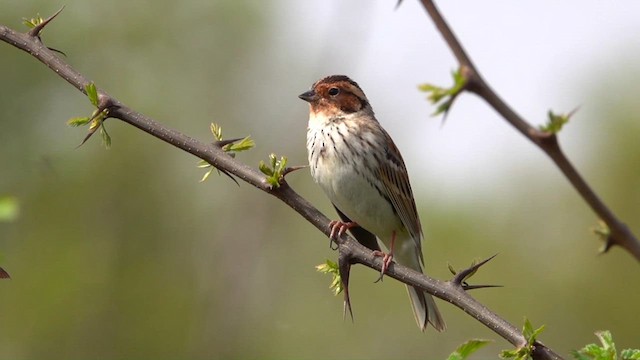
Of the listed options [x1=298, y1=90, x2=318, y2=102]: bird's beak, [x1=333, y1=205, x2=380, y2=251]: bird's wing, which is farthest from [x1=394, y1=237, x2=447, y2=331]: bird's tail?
[x1=298, y1=90, x2=318, y2=102]: bird's beak

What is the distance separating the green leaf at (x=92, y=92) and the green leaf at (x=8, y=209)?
40 cm

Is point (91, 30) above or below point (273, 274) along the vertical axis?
above

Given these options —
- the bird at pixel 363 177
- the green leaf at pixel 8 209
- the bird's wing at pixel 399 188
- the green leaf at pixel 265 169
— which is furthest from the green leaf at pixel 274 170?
the bird's wing at pixel 399 188

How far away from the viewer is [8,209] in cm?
270

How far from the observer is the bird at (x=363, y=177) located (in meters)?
5.84

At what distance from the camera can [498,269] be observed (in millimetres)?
20938

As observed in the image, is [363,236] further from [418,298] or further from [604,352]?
[604,352]

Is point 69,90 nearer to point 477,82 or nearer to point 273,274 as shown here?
point 273,274

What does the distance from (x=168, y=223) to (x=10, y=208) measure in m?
20.8

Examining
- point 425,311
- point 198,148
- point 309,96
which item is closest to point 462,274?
point 198,148

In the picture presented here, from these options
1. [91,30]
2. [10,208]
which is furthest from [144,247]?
[10,208]

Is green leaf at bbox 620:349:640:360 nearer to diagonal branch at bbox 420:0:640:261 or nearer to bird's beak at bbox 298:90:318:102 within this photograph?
diagonal branch at bbox 420:0:640:261

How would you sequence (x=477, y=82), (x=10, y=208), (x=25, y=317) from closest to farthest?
(x=477, y=82)
(x=10, y=208)
(x=25, y=317)

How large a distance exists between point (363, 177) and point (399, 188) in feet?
1.09
